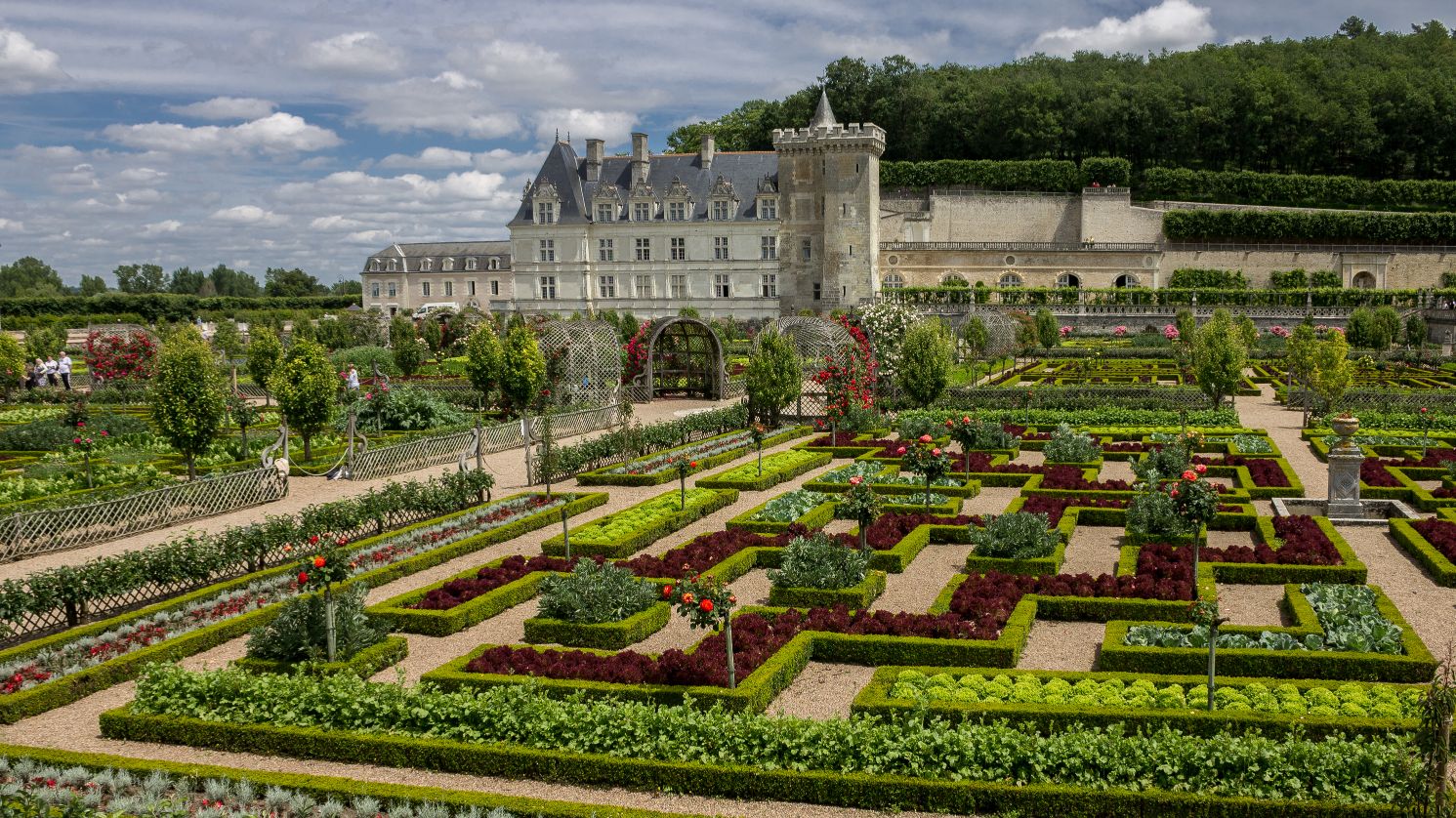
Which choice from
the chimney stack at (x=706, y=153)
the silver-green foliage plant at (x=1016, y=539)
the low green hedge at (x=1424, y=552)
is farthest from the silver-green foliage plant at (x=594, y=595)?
the chimney stack at (x=706, y=153)

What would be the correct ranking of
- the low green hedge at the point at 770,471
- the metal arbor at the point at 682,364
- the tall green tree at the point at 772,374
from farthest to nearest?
the metal arbor at the point at 682,364
the tall green tree at the point at 772,374
the low green hedge at the point at 770,471

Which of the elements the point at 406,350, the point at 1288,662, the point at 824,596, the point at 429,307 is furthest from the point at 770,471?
the point at 429,307

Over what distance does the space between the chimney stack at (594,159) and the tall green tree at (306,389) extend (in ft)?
140

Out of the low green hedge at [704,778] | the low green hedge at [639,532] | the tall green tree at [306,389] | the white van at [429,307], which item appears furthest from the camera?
the white van at [429,307]

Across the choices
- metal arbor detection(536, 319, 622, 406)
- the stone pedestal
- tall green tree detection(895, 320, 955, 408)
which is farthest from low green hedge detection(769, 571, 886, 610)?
metal arbor detection(536, 319, 622, 406)

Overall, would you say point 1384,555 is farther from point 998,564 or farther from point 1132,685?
point 1132,685

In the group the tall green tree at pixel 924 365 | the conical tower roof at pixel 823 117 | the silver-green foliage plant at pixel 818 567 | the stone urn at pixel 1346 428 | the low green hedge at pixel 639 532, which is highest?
the conical tower roof at pixel 823 117

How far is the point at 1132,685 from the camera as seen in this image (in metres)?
10.0

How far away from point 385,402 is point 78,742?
18.7 m

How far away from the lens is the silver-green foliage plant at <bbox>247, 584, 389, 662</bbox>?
11266 mm

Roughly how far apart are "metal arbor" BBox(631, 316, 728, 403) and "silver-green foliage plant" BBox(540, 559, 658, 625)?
2211 cm

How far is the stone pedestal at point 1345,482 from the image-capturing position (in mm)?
16984

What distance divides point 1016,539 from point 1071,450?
328 inches

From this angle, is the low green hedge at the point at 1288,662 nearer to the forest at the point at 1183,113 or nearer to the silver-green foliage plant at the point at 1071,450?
the silver-green foliage plant at the point at 1071,450
